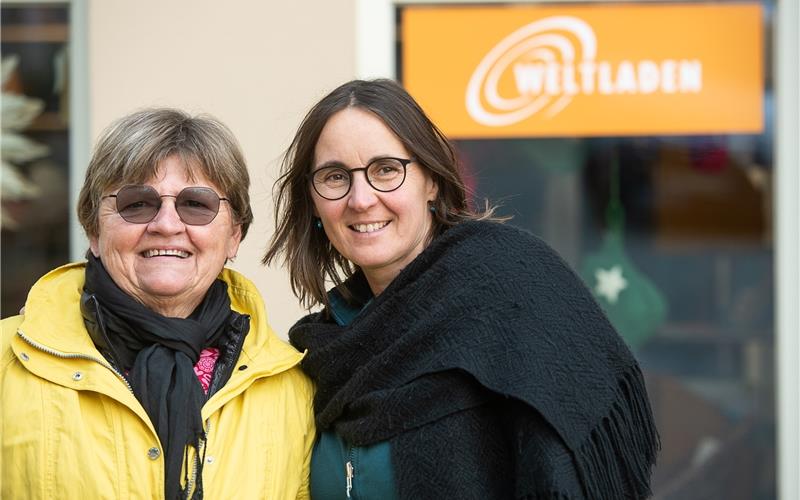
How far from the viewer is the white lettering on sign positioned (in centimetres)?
427

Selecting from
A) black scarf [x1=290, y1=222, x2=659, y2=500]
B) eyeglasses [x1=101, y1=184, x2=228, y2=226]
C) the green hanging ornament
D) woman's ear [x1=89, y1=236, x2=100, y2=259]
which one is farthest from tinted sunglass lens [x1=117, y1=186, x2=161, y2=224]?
the green hanging ornament

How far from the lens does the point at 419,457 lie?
2.41 metres

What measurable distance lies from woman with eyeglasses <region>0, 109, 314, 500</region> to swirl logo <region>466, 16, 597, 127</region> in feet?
6.05

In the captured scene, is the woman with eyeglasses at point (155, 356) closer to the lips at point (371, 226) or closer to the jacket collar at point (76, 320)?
the jacket collar at point (76, 320)

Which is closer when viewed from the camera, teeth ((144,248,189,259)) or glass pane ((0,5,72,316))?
teeth ((144,248,189,259))

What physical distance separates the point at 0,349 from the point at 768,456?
315cm

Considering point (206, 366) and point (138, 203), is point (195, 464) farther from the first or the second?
point (138, 203)

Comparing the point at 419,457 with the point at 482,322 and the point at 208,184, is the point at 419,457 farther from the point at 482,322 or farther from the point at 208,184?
the point at 208,184

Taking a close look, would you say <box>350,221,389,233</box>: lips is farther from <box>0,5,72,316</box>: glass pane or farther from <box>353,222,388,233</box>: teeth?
<box>0,5,72,316</box>: glass pane

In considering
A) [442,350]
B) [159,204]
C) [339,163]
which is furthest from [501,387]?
[159,204]

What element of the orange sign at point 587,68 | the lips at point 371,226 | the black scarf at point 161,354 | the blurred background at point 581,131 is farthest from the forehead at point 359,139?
the orange sign at point 587,68

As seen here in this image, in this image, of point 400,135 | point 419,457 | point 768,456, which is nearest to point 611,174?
point 768,456

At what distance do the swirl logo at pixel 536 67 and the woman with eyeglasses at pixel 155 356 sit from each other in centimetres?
185

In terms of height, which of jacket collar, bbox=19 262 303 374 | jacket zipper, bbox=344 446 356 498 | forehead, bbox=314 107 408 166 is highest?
forehead, bbox=314 107 408 166
